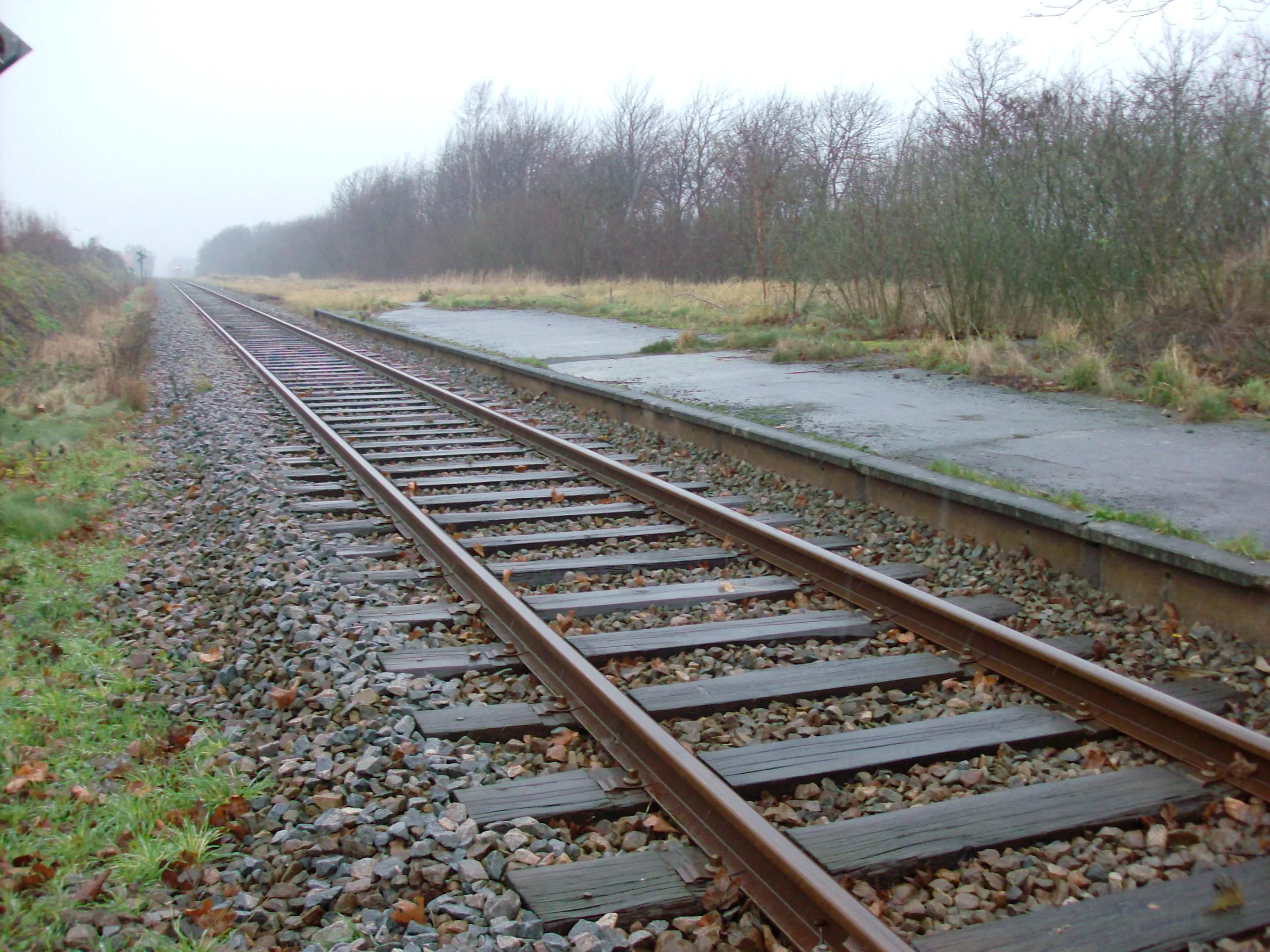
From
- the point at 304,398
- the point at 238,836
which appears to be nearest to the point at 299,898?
the point at 238,836

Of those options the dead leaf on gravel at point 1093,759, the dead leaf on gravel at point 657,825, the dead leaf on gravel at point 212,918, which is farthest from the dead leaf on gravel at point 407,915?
the dead leaf on gravel at point 1093,759

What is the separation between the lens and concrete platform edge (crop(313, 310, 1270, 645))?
4438 mm

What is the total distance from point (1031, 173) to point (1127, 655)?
1019cm

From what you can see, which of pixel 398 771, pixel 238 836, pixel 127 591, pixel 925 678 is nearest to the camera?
pixel 238 836

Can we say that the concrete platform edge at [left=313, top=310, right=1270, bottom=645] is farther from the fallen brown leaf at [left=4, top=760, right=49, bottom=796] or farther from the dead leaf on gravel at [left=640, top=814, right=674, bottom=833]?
the fallen brown leaf at [left=4, top=760, right=49, bottom=796]

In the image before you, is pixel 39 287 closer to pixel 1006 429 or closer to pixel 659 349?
pixel 659 349

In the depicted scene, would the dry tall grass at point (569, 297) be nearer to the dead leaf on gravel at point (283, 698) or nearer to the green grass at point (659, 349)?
the green grass at point (659, 349)

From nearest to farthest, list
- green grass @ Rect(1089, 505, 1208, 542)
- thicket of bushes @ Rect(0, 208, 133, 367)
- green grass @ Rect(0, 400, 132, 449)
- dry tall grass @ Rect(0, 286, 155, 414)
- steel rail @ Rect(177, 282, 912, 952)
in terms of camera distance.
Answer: steel rail @ Rect(177, 282, 912, 952) → green grass @ Rect(1089, 505, 1208, 542) → green grass @ Rect(0, 400, 132, 449) → dry tall grass @ Rect(0, 286, 155, 414) → thicket of bushes @ Rect(0, 208, 133, 367)

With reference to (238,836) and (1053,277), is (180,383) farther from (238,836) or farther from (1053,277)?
(238,836)

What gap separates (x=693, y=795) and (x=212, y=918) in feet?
4.41

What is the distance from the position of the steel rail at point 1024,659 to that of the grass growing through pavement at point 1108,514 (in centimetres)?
117

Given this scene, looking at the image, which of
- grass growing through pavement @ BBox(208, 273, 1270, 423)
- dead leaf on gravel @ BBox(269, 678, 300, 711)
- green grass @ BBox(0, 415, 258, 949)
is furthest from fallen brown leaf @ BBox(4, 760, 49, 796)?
grass growing through pavement @ BBox(208, 273, 1270, 423)

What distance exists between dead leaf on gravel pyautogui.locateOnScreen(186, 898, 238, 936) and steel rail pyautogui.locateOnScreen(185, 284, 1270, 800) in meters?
2.87

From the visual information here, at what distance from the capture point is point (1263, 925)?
2.53 m
